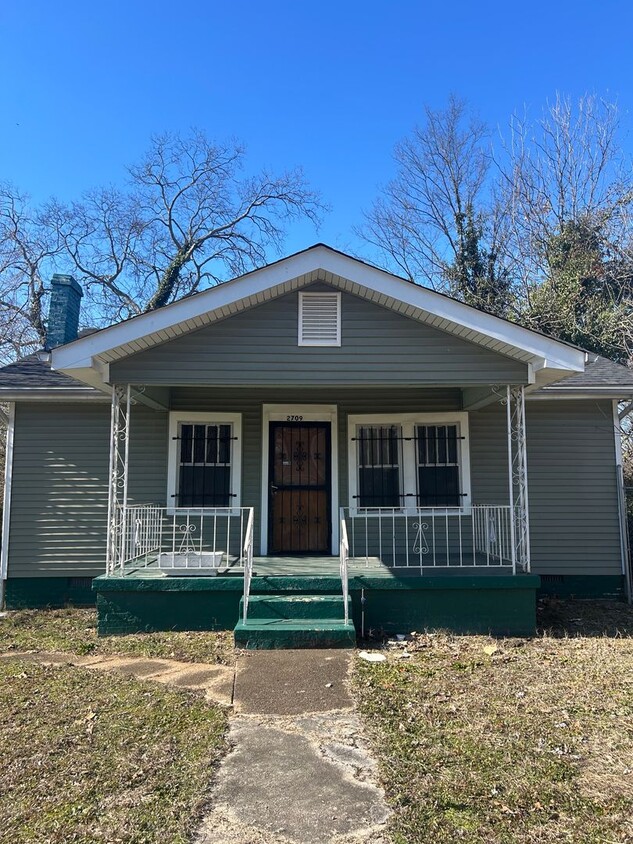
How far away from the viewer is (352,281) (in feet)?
21.1

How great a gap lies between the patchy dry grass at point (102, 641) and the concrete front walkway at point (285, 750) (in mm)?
192

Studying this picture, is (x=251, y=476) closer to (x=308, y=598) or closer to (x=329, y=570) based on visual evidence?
(x=329, y=570)

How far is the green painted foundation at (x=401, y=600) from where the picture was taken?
248 inches

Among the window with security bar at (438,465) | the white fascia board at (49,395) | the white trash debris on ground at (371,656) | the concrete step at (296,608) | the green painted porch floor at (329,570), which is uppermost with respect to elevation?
the white fascia board at (49,395)

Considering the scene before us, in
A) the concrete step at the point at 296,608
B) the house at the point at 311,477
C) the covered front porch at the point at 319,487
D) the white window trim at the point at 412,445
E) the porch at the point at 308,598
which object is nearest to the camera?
the porch at the point at 308,598

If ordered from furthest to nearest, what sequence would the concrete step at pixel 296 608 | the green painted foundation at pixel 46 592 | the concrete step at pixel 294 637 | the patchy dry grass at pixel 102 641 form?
the green painted foundation at pixel 46 592, the concrete step at pixel 296 608, the patchy dry grass at pixel 102 641, the concrete step at pixel 294 637

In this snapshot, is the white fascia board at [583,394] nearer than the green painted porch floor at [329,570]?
No

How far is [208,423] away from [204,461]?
55cm

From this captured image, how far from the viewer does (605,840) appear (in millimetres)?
2617

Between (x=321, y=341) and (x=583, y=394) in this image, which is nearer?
(x=321, y=341)

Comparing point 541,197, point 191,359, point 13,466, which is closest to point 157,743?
point 191,359

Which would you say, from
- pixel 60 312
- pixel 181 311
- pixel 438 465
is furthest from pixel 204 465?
pixel 60 312

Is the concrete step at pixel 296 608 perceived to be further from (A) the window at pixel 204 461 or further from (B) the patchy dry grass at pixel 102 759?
(A) the window at pixel 204 461

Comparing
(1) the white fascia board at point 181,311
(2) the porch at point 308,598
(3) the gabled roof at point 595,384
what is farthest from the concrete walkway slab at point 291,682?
(3) the gabled roof at point 595,384
